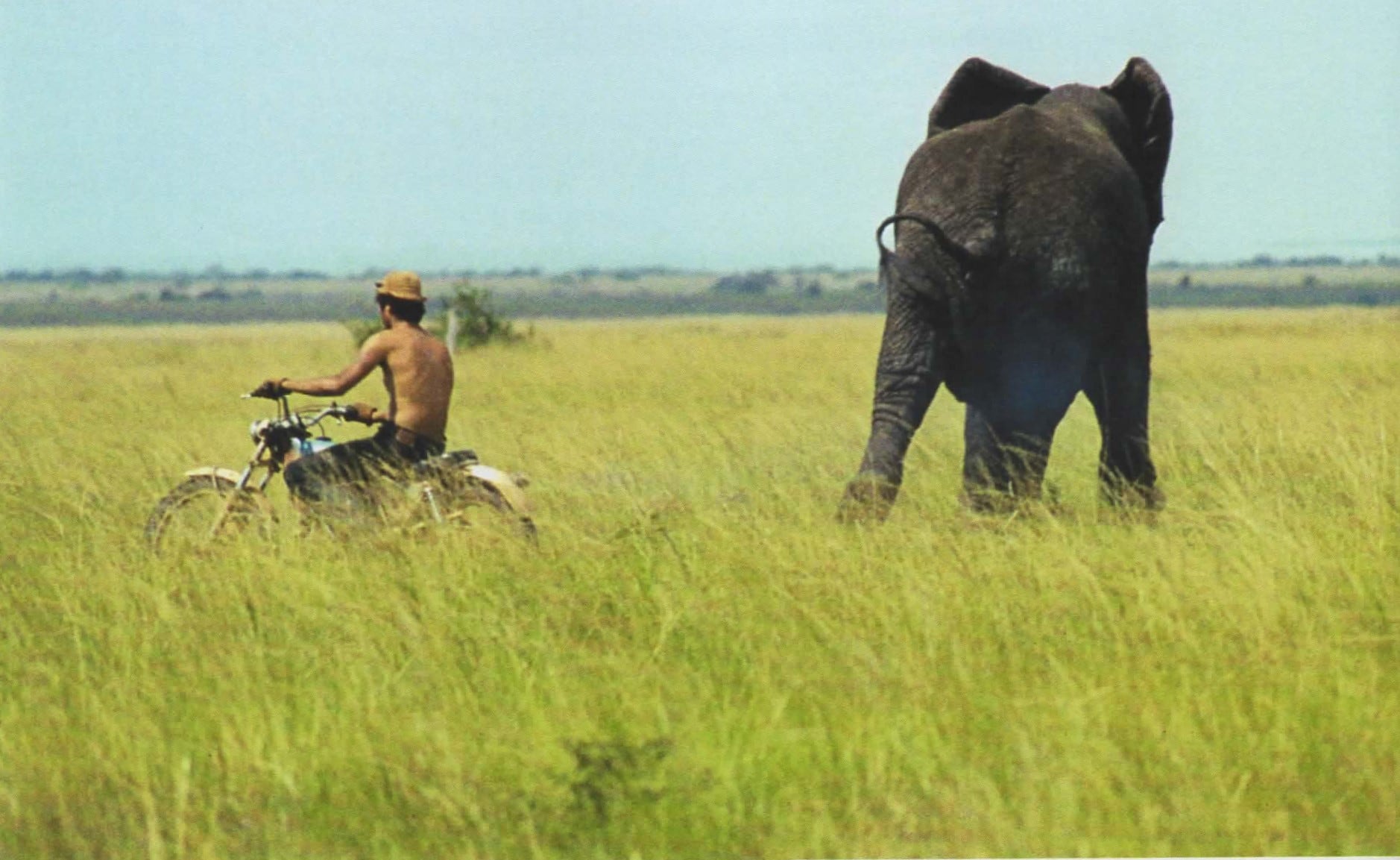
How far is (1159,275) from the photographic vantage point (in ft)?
570

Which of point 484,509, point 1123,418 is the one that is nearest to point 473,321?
point 1123,418

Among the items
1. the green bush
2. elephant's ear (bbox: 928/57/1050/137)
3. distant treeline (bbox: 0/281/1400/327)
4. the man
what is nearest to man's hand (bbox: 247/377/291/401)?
the man

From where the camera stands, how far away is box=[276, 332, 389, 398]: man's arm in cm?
858

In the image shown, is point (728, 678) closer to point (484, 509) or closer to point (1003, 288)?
point (484, 509)

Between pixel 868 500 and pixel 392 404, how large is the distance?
196 cm

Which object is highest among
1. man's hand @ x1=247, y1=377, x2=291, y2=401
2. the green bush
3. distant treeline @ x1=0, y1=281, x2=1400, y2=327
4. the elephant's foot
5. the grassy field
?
man's hand @ x1=247, y1=377, x2=291, y2=401

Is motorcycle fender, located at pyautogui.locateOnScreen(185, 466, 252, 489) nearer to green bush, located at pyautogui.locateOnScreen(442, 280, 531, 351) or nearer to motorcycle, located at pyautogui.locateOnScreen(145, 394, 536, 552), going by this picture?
motorcycle, located at pyautogui.locateOnScreen(145, 394, 536, 552)

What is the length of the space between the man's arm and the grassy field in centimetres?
60

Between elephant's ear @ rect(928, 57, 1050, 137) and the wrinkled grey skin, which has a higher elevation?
elephant's ear @ rect(928, 57, 1050, 137)

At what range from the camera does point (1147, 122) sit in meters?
10.4

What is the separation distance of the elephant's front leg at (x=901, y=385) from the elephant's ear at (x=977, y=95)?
1.23 metres

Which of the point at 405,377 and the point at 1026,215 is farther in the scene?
the point at 1026,215

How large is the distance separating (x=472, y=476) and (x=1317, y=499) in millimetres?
3883

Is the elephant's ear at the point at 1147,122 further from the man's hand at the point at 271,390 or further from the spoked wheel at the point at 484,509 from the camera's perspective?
the man's hand at the point at 271,390
